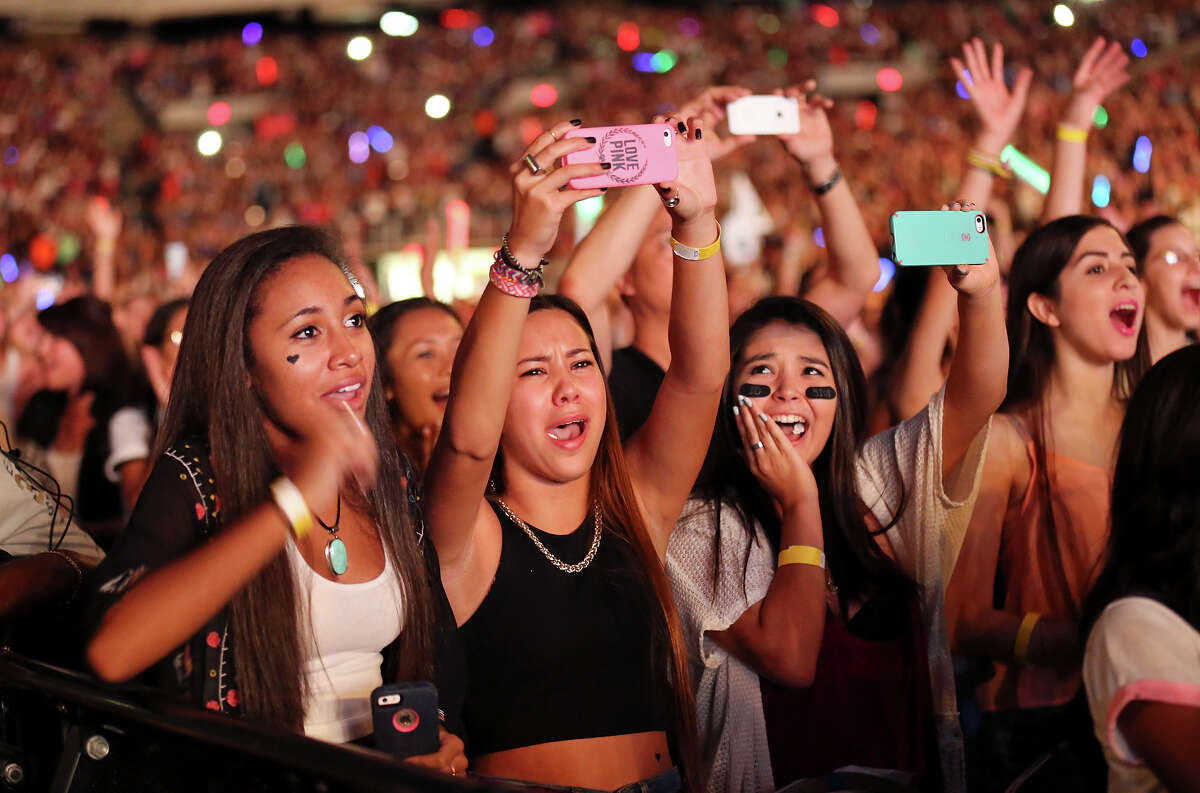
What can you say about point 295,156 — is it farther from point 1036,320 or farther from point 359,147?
→ point 1036,320

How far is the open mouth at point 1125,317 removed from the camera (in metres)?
2.83

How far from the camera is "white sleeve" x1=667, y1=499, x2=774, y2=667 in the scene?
2.39m

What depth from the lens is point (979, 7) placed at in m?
15.2

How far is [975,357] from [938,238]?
0.87 feet

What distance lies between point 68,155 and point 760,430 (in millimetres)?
14994

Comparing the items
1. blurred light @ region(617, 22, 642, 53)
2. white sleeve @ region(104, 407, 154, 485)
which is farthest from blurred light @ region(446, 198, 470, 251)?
blurred light @ region(617, 22, 642, 53)

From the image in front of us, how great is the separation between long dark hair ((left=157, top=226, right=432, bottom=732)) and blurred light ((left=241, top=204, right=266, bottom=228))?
12.5 metres

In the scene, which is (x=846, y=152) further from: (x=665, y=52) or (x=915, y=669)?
(x=915, y=669)

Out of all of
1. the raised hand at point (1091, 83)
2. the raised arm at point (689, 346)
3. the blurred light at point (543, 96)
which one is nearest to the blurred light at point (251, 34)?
the blurred light at point (543, 96)

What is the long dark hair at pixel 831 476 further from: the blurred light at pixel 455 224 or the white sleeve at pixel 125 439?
the blurred light at pixel 455 224

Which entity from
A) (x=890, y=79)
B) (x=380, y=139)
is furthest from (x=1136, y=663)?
(x=380, y=139)

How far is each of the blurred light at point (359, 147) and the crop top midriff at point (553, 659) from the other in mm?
14326

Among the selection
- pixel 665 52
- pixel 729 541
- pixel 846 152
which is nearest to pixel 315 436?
pixel 729 541

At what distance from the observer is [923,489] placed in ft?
8.39
